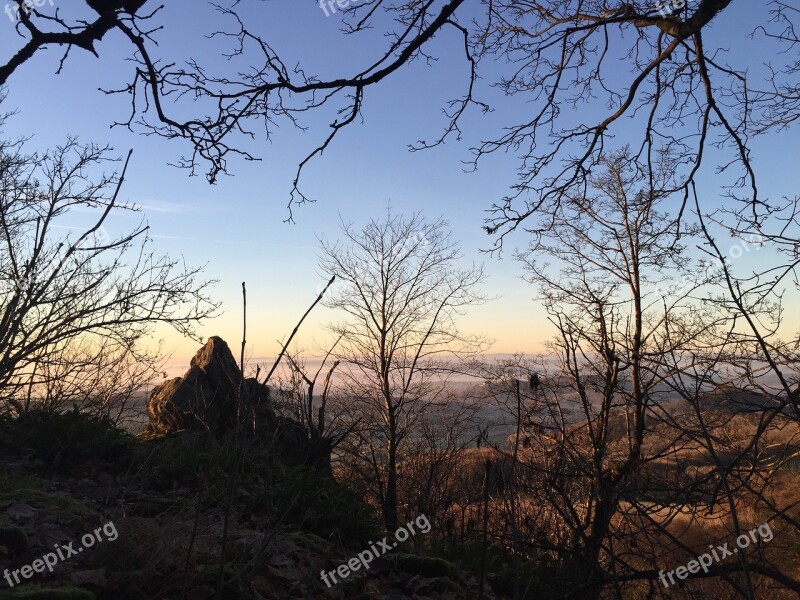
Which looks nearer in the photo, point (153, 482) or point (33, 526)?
point (33, 526)

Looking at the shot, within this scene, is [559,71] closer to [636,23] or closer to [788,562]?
[636,23]

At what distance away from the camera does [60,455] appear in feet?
17.0

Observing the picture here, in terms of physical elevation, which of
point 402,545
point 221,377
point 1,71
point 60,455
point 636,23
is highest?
point 636,23

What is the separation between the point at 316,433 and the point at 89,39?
5.73 m

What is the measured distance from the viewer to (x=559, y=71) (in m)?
5.90

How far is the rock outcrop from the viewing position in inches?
308

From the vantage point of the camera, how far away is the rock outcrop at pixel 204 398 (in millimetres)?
7824

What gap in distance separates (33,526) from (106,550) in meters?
1.01

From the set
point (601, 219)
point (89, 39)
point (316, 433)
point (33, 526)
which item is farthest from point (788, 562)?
point (89, 39)

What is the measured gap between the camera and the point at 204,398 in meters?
7.79

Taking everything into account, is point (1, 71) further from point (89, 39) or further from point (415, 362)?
point (415, 362)

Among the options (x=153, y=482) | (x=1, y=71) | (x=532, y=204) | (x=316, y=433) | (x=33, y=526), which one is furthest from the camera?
(x=316, y=433)

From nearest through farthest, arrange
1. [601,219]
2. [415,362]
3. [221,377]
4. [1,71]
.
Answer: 1. [1,71]
2. [221,377]
3. [601,219]
4. [415,362]

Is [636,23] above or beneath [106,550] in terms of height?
above
